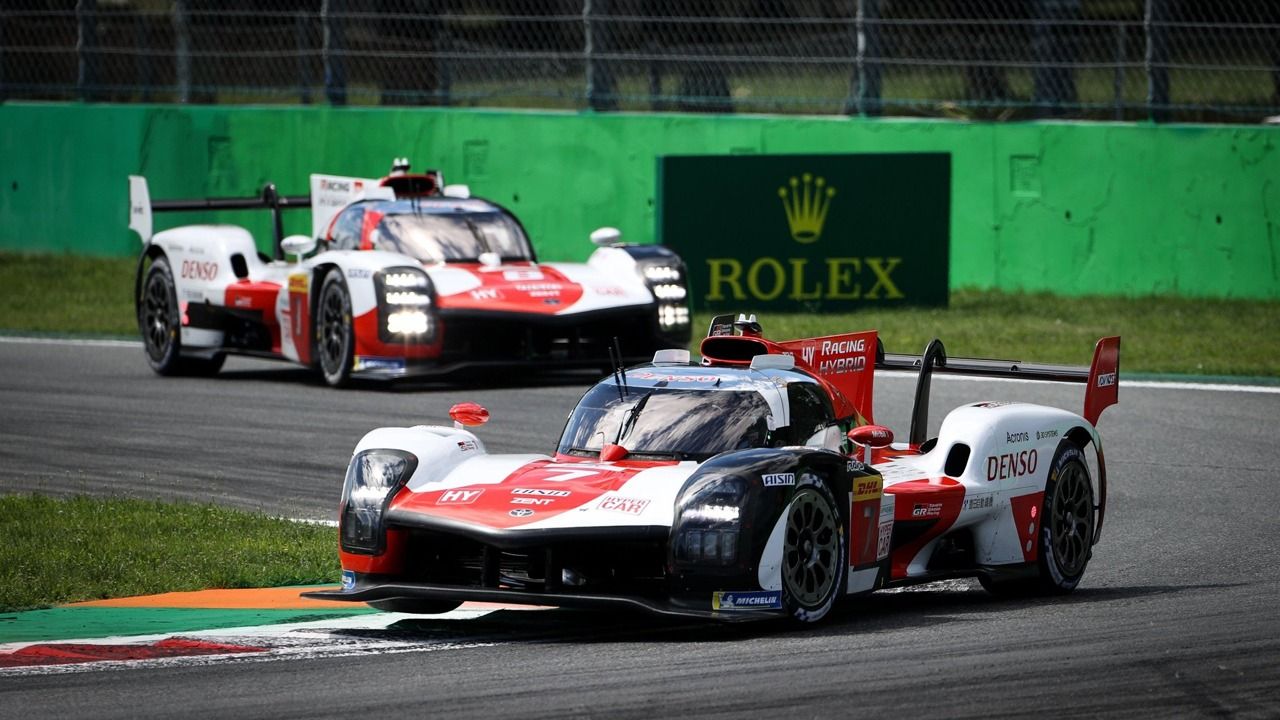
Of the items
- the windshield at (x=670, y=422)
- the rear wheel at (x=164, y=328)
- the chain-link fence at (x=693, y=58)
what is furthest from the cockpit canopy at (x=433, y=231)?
the windshield at (x=670, y=422)

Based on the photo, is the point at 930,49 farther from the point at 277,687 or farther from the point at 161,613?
the point at 277,687

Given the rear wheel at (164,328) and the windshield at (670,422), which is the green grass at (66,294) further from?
the windshield at (670,422)

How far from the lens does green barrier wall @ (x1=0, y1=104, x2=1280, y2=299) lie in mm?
20031

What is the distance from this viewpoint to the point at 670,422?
8.60 meters

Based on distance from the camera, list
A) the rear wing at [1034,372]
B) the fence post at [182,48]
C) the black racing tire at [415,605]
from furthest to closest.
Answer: the fence post at [182,48]
the rear wing at [1034,372]
the black racing tire at [415,605]

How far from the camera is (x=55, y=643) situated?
771 centimetres

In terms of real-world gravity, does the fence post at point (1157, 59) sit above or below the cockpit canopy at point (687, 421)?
above

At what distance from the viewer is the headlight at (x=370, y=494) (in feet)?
26.6

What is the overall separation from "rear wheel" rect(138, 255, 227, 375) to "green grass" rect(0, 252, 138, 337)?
2.80m

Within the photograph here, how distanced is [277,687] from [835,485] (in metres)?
2.29

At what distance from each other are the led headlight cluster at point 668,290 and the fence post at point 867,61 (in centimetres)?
468

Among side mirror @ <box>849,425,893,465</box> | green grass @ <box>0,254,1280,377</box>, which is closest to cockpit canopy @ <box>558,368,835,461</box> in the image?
side mirror @ <box>849,425,893,465</box>

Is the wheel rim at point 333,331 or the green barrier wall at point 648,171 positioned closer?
the wheel rim at point 333,331

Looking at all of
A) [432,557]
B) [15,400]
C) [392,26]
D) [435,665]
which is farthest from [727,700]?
[392,26]
